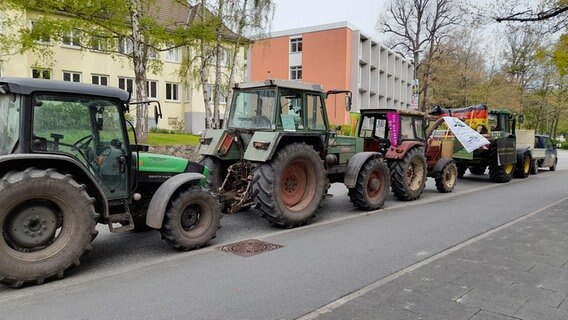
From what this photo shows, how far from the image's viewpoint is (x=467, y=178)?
1551 cm

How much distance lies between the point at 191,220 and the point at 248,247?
2.93 feet

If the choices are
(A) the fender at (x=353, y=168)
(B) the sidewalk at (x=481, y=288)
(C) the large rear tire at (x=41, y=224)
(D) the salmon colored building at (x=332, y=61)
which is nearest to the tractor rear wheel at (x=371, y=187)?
(A) the fender at (x=353, y=168)

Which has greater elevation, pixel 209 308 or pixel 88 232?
pixel 88 232

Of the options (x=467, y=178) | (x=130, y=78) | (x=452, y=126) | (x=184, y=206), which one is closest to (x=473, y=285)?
(x=184, y=206)

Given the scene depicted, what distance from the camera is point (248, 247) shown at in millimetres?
5887

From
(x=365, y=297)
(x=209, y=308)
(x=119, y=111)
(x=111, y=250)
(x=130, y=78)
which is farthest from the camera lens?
(x=130, y=78)

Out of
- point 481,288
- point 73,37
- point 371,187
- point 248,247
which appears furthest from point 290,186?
point 73,37

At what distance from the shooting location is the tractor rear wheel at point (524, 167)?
15.5 meters

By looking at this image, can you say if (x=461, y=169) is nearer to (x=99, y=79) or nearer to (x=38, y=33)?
(x=38, y=33)

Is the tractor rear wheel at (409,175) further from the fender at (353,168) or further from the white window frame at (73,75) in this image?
the white window frame at (73,75)

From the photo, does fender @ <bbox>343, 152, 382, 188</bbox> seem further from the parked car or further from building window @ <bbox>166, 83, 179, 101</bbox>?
building window @ <bbox>166, 83, 179, 101</bbox>

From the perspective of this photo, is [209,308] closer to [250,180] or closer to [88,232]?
[88,232]

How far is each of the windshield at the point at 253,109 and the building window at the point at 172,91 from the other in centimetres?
2588

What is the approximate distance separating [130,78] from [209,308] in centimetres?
2855
